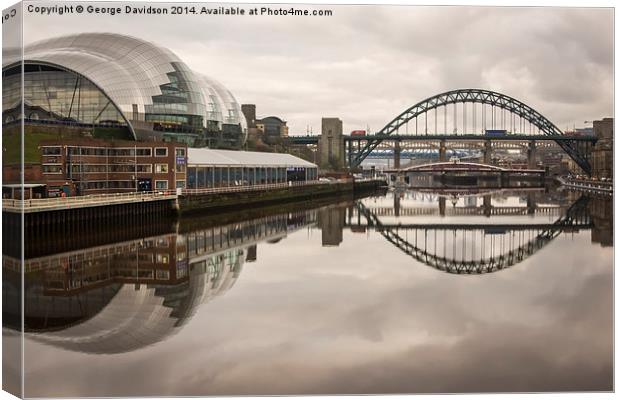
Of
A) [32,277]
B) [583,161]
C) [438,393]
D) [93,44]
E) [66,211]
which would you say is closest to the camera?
[438,393]

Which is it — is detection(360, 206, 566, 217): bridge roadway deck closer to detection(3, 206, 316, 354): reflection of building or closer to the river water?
the river water

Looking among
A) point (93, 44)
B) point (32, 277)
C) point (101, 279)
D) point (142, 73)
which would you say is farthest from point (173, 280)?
point (142, 73)

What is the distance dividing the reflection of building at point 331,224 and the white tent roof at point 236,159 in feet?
20.8

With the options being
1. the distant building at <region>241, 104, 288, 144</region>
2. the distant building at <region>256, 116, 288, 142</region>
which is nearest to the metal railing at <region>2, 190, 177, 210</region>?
the distant building at <region>241, 104, 288, 144</region>

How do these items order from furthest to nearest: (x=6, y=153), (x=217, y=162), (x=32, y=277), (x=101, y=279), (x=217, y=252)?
(x=217, y=162) < (x=217, y=252) < (x=101, y=279) < (x=32, y=277) < (x=6, y=153)

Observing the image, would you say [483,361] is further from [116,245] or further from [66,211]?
[66,211]

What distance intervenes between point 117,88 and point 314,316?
32416 mm

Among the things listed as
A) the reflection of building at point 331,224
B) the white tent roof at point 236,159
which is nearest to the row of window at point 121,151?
the white tent roof at point 236,159

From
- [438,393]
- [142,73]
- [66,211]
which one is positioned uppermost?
[142,73]

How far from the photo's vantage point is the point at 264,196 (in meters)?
44.0

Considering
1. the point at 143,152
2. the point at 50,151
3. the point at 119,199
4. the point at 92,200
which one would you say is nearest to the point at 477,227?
the point at 119,199

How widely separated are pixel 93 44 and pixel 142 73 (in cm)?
485

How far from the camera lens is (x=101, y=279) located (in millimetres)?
16203

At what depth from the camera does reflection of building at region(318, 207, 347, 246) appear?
24992mm
